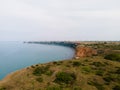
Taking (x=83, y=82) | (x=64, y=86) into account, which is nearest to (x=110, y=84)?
(x=83, y=82)

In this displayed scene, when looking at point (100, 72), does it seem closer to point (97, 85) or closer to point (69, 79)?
point (97, 85)

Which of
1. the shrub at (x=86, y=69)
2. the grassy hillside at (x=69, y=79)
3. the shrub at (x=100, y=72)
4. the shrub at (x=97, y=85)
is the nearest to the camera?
the shrub at (x=97, y=85)

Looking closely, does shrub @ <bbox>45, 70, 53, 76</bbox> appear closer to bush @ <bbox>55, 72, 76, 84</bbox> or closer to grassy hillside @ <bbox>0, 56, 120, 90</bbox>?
grassy hillside @ <bbox>0, 56, 120, 90</bbox>

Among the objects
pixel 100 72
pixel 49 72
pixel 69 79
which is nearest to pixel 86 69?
pixel 100 72

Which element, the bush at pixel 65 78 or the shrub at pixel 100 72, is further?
the shrub at pixel 100 72

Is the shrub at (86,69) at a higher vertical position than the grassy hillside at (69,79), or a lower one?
→ higher

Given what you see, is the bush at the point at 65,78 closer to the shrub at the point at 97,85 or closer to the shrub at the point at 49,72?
the shrub at the point at 49,72

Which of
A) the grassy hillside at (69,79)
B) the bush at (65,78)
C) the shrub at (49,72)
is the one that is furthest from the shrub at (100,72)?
the shrub at (49,72)

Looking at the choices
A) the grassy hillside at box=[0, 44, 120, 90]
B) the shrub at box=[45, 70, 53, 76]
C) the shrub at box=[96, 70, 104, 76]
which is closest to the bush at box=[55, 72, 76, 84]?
the grassy hillside at box=[0, 44, 120, 90]

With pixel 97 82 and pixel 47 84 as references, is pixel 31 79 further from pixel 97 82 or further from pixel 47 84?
pixel 97 82
